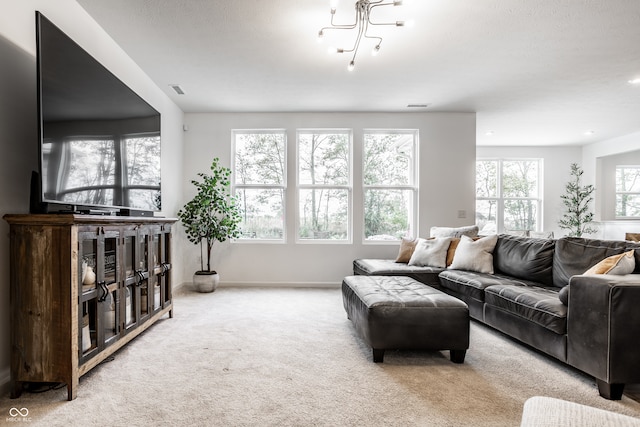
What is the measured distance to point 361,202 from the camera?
5055 millimetres

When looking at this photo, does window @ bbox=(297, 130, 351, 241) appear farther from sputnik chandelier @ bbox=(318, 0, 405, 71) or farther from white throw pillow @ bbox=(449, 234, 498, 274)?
sputnik chandelier @ bbox=(318, 0, 405, 71)

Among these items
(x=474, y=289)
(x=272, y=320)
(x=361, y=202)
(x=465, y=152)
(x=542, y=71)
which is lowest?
(x=272, y=320)

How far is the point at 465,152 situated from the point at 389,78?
Answer: 1952 millimetres

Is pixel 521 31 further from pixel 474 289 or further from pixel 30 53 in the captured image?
pixel 30 53

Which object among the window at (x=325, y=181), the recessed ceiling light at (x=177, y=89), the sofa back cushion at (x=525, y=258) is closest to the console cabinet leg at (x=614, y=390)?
the sofa back cushion at (x=525, y=258)

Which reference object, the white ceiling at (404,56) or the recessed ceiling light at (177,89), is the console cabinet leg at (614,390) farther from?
the recessed ceiling light at (177,89)

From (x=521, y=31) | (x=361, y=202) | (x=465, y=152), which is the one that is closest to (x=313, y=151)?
(x=361, y=202)

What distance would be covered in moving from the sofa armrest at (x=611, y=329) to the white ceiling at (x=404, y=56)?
1.95 meters

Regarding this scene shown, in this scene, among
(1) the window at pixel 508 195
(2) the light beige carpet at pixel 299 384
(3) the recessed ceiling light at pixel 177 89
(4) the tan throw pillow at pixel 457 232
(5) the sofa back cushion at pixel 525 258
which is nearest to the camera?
(2) the light beige carpet at pixel 299 384

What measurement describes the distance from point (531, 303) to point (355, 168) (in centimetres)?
311

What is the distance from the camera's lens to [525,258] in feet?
10.9

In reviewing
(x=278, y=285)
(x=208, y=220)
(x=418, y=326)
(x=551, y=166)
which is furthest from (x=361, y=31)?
(x=551, y=166)

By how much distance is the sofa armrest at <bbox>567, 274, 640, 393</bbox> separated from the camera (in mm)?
1793

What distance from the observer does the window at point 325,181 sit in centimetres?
511
